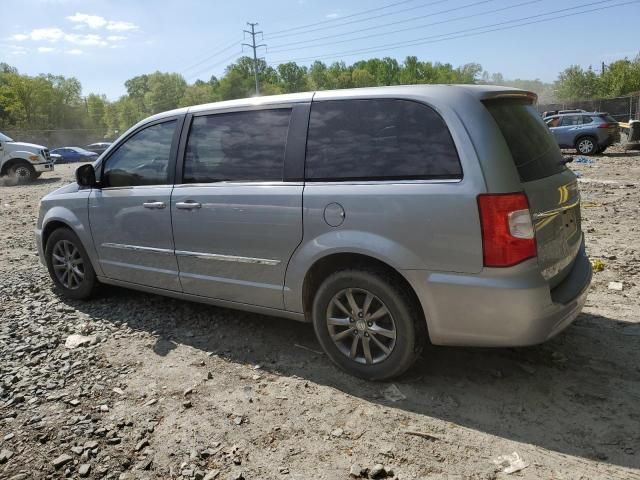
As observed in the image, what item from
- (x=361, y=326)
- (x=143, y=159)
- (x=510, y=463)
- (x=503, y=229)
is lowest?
(x=510, y=463)

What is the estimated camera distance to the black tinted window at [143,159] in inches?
164

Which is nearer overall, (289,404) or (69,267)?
(289,404)

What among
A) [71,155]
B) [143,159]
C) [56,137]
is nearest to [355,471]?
[143,159]

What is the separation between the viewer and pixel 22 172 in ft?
60.2

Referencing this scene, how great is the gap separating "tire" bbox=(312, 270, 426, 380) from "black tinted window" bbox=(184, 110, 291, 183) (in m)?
0.90

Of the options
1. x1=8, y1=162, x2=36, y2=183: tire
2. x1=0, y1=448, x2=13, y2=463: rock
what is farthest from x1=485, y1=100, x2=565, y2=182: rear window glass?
x1=8, y1=162, x2=36, y2=183: tire

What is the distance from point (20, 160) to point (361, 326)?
18981 mm

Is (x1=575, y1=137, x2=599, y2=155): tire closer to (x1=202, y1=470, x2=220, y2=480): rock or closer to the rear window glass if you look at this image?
the rear window glass

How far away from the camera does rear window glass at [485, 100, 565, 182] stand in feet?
9.60

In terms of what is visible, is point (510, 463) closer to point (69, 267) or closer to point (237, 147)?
point (237, 147)

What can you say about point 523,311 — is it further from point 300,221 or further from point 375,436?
point 300,221

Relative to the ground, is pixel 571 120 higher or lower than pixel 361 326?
higher

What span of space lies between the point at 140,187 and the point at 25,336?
62.2 inches

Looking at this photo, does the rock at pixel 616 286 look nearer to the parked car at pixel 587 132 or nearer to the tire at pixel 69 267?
the tire at pixel 69 267
